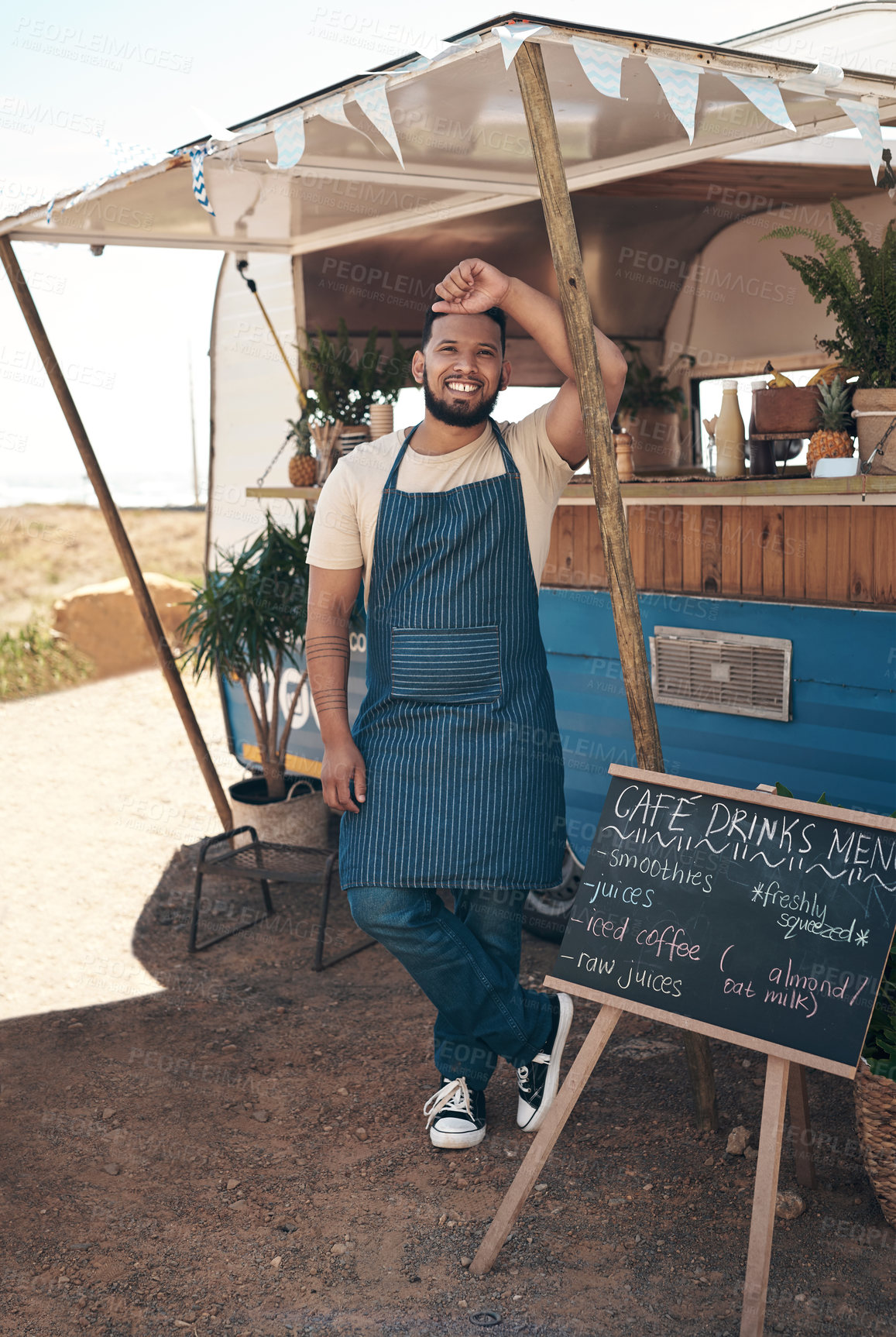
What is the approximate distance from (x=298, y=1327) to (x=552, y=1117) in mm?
707

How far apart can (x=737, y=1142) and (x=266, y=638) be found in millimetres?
3064

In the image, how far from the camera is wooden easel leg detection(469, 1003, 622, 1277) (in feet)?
8.68

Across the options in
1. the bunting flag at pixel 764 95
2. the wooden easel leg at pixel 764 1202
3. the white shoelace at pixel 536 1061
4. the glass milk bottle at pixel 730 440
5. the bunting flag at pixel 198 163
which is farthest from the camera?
the glass milk bottle at pixel 730 440

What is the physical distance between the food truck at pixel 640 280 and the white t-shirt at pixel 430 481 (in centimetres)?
20

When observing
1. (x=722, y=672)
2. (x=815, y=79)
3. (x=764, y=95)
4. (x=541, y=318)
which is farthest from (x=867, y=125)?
(x=722, y=672)

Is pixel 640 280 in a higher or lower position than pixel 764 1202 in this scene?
higher

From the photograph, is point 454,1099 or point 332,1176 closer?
point 332,1176

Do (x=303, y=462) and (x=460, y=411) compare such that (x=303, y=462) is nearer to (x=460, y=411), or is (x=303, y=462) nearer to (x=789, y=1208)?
(x=460, y=411)

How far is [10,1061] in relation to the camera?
12.7 ft

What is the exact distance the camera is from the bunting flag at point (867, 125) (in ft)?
9.11

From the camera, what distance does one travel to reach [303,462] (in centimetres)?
558

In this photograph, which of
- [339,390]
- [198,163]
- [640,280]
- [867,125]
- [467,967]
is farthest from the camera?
[640,280]

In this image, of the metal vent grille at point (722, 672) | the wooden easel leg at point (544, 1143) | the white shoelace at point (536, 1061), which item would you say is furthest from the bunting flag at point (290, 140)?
the white shoelace at point (536, 1061)

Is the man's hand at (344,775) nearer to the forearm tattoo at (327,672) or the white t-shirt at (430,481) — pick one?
the forearm tattoo at (327,672)
